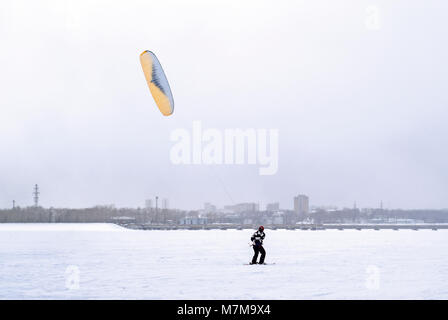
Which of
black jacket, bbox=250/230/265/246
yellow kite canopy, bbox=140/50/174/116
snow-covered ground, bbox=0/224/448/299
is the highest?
yellow kite canopy, bbox=140/50/174/116

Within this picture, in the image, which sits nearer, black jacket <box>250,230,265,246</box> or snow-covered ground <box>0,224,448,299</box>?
snow-covered ground <box>0,224,448,299</box>

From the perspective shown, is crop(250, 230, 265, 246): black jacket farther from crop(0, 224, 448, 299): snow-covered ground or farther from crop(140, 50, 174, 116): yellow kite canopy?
crop(140, 50, 174, 116): yellow kite canopy

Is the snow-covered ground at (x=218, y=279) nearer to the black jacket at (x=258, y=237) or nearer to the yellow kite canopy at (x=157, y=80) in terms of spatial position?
the black jacket at (x=258, y=237)

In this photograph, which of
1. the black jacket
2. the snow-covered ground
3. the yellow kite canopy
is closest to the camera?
the snow-covered ground

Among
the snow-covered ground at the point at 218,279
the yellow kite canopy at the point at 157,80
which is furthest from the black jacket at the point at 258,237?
the yellow kite canopy at the point at 157,80

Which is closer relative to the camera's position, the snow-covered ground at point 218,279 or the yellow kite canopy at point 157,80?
the snow-covered ground at point 218,279

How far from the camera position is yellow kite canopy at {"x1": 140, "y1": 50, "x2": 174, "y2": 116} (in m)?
16.2

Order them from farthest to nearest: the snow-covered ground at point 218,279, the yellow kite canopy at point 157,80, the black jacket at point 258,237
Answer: the black jacket at point 258,237, the yellow kite canopy at point 157,80, the snow-covered ground at point 218,279

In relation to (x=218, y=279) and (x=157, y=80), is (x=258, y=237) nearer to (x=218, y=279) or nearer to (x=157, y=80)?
(x=218, y=279)

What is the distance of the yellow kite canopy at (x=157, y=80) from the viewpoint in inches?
637

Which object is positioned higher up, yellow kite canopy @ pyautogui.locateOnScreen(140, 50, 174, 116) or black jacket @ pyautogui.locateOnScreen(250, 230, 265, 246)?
yellow kite canopy @ pyautogui.locateOnScreen(140, 50, 174, 116)

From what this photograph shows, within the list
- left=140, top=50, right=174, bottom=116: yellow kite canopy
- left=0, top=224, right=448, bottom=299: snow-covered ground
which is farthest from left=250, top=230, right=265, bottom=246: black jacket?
left=140, top=50, right=174, bottom=116: yellow kite canopy

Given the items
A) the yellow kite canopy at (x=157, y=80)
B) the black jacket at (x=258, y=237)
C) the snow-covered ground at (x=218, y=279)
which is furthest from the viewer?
the black jacket at (x=258, y=237)
